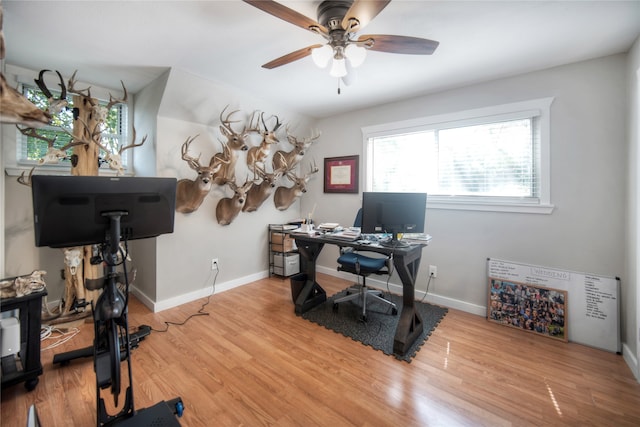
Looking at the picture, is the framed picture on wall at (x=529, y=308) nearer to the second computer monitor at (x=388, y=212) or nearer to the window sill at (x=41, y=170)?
the second computer monitor at (x=388, y=212)

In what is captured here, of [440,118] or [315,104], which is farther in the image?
[315,104]

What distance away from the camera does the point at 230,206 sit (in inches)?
137

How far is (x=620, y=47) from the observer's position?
2.19 metres

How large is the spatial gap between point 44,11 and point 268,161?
2.54 m

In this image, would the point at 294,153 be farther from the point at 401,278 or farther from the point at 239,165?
the point at 401,278

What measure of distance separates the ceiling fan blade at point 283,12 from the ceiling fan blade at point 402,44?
13.5 inches

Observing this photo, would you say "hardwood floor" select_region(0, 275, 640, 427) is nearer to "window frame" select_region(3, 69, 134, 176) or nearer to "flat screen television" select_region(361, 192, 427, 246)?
"flat screen television" select_region(361, 192, 427, 246)

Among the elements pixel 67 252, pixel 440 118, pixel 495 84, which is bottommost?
pixel 67 252

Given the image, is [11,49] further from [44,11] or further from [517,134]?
[517,134]

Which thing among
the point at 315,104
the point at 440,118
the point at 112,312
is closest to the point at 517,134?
the point at 440,118

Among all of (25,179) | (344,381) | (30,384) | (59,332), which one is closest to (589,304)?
(344,381)

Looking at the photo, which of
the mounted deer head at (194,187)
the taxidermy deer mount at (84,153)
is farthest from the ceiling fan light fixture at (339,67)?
the taxidermy deer mount at (84,153)

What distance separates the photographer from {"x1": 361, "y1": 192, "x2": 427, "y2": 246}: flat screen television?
245cm

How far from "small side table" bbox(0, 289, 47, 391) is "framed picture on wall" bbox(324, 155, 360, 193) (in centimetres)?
334
